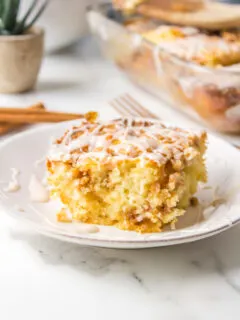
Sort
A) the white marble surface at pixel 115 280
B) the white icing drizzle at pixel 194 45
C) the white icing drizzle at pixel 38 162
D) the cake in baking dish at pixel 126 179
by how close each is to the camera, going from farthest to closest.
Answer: the white icing drizzle at pixel 194 45 < the white icing drizzle at pixel 38 162 < the cake in baking dish at pixel 126 179 < the white marble surface at pixel 115 280

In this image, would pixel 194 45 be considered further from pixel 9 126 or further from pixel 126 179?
pixel 126 179

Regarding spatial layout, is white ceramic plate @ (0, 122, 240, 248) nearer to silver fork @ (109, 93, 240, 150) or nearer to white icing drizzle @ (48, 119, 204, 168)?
white icing drizzle @ (48, 119, 204, 168)

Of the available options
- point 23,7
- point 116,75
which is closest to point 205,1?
point 116,75

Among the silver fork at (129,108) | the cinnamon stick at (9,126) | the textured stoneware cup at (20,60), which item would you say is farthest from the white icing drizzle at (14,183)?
the textured stoneware cup at (20,60)

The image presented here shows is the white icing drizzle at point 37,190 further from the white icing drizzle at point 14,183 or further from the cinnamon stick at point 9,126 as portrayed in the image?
the cinnamon stick at point 9,126

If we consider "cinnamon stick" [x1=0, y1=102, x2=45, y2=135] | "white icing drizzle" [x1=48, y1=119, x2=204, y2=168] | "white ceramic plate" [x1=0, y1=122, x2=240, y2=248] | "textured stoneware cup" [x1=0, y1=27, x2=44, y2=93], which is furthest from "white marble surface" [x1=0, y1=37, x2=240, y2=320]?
"textured stoneware cup" [x1=0, y1=27, x2=44, y2=93]

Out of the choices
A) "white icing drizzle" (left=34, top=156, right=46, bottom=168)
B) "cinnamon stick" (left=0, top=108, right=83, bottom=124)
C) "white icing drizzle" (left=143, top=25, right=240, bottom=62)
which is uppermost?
"white icing drizzle" (left=143, top=25, right=240, bottom=62)

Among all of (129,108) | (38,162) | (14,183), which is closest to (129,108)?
(129,108)

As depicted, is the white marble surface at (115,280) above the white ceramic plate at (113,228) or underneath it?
underneath
